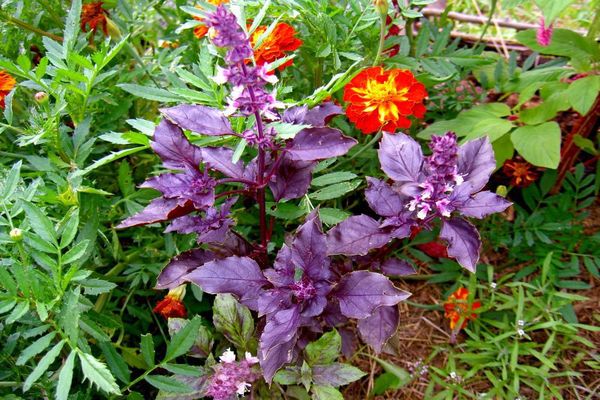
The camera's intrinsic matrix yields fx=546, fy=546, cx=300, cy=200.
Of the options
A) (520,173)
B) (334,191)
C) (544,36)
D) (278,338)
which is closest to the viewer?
(278,338)

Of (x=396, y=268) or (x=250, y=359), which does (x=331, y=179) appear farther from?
(x=250, y=359)

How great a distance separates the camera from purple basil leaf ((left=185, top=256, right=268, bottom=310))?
0.89 meters

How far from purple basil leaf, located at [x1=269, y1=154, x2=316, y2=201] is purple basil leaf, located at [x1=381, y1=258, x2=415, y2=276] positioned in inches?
8.9

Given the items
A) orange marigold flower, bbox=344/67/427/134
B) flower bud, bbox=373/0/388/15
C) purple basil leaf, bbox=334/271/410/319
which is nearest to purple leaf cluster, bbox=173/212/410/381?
purple basil leaf, bbox=334/271/410/319

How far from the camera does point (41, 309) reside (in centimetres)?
81

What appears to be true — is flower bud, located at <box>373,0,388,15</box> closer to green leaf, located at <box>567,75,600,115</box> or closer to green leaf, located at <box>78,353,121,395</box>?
green leaf, located at <box>567,75,600,115</box>

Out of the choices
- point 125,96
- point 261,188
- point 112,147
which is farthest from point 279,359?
point 125,96

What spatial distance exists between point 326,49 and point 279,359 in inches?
25.3

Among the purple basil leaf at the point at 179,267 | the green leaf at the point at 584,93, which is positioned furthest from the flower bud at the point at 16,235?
the green leaf at the point at 584,93

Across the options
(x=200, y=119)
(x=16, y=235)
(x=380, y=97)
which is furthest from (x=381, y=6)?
(x=16, y=235)

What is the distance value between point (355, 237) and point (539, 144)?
0.58 metres

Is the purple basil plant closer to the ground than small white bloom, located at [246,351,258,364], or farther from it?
farther from it

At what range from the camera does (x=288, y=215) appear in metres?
1.08

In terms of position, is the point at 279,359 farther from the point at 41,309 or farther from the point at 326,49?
the point at 326,49
